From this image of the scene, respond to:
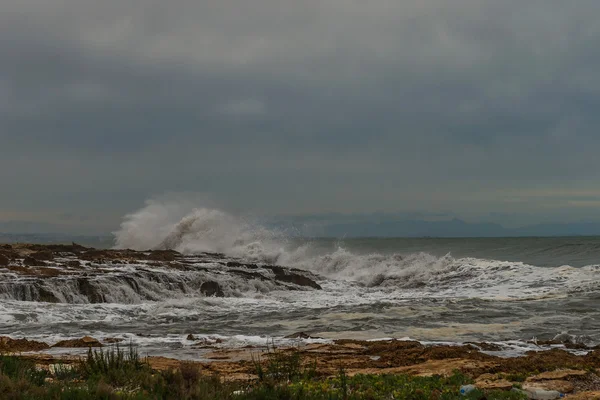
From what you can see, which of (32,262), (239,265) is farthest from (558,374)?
(239,265)

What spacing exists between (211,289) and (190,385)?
1916 centimetres

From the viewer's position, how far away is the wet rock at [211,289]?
78.7 feet

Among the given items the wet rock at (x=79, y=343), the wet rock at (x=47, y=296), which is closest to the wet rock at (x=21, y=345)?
the wet rock at (x=79, y=343)

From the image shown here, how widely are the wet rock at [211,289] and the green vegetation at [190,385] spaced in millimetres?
15949

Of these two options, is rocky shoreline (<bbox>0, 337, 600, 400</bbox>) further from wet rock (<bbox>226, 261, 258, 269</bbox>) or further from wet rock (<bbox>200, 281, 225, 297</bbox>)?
wet rock (<bbox>226, 261, 258, 269</bbox>)

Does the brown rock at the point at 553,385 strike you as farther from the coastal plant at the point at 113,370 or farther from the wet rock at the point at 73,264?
the wet rock at the point at 73,264

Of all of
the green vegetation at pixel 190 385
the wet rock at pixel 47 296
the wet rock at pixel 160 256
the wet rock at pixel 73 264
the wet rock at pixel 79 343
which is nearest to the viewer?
the green vegetation at pixel 190 385

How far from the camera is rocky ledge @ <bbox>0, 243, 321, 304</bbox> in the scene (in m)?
19.7

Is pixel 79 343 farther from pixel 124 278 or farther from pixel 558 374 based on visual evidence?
pixel 124 278

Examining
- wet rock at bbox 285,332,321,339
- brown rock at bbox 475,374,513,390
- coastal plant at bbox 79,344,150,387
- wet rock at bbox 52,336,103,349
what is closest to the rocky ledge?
wet rock at bbox 52,336,103,349

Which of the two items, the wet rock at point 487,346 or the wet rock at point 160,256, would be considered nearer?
the wet rock at point 487,346

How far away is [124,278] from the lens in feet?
73.2

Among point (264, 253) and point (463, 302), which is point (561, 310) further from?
point (264, 253)

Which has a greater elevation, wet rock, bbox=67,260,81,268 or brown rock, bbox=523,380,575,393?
wet rock, bbox=67,260,81,268
